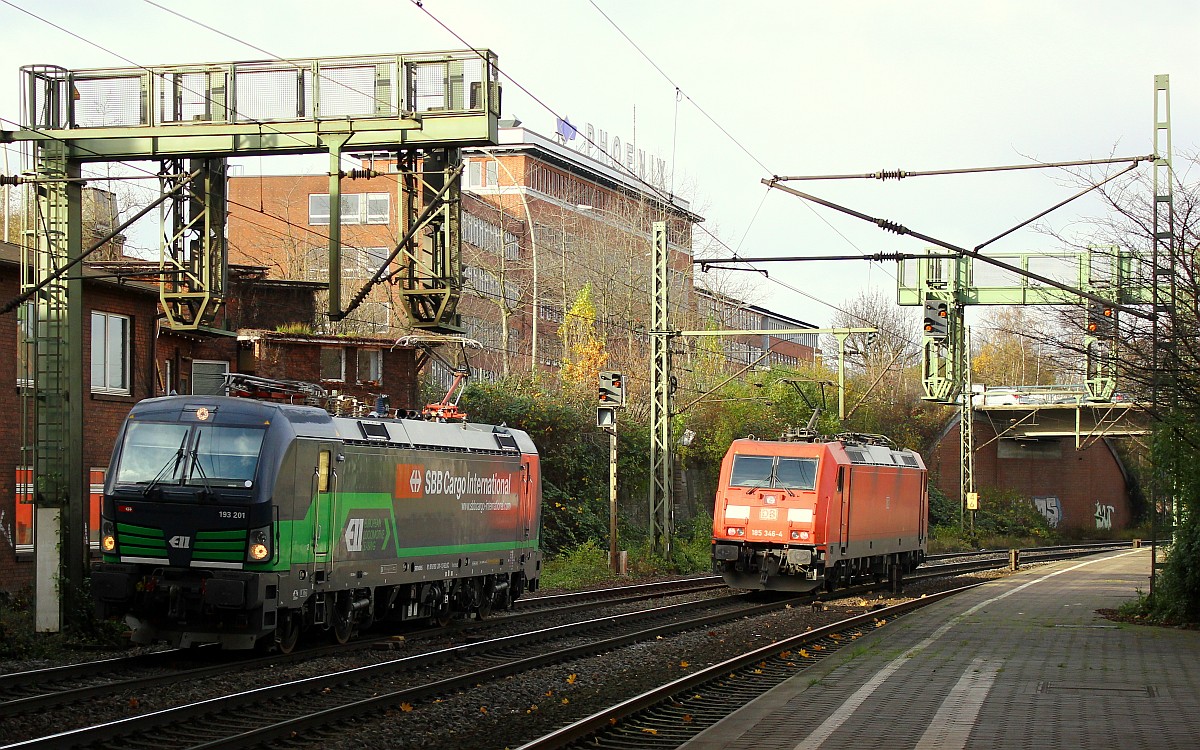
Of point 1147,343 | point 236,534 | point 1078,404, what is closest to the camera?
point 236,534

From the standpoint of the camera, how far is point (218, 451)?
15914 mm

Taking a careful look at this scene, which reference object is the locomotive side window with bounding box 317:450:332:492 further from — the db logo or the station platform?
the station platform

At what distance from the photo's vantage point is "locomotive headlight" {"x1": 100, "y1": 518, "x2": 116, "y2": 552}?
1602 cm

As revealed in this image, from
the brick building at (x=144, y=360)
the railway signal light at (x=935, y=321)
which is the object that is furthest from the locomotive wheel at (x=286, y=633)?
the railway signal light at (x=935, y=321)

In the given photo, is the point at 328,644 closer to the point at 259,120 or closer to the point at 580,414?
the point at 259,120

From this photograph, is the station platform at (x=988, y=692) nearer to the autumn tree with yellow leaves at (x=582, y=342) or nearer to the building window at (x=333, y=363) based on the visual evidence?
the building window at (x=333, y=363)

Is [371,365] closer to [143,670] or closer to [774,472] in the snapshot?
[774,472]

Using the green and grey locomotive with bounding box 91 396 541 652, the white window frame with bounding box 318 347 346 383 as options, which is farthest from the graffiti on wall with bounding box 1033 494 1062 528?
the green and grey locomotive with bounding box 91 396 541 652

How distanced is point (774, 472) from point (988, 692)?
45.6ft

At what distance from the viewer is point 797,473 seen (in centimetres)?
2648

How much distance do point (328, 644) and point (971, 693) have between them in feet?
29.0

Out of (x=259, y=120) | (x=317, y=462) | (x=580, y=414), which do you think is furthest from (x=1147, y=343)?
(x=580, y=414)

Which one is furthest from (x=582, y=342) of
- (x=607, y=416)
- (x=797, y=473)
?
(x=797, y=473)

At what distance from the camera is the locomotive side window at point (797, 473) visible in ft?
86.2
